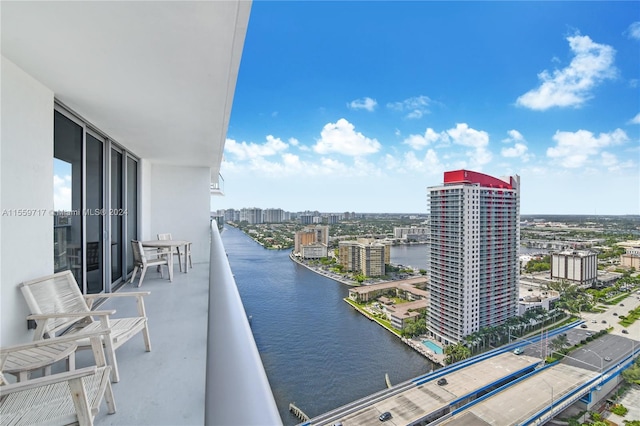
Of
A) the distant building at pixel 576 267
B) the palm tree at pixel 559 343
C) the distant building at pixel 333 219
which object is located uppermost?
the distant building at pixel 333 219

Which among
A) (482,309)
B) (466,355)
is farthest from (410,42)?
(466,355)

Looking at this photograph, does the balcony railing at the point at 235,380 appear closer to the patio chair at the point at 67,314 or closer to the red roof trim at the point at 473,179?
the patio chair at the point at 67,314

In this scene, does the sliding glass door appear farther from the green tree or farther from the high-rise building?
the high-rise building

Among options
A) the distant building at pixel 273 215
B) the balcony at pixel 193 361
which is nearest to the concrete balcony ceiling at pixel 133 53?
the balcony at pixel 193 361

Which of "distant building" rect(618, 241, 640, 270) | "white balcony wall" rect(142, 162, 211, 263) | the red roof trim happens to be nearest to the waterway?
"white balcony wall" rect(142, 162, 211, 263)

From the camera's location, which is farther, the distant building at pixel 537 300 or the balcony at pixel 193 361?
the distant building at pixel 537 300

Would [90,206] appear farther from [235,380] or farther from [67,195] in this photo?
[235,380]

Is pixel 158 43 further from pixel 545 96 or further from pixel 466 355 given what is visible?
pixel 545 96
